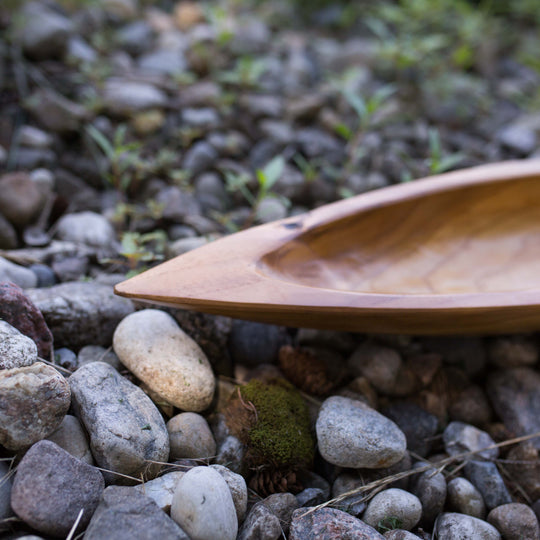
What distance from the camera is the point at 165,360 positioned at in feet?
3.73

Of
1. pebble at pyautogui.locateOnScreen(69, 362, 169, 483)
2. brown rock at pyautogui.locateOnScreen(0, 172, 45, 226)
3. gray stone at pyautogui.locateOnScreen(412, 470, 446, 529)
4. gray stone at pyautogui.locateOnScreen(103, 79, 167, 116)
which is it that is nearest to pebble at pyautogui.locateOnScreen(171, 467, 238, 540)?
pebble at pyautogui.locateOnScreen(69, 362, 169, 483)

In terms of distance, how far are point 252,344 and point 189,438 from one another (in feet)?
1.11

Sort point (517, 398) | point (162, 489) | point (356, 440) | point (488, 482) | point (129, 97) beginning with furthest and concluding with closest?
point (129, 97) < point (517, 398) < point (488, 482) < point (356, 440) < point (162, 489)

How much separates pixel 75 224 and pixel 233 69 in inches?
53.4

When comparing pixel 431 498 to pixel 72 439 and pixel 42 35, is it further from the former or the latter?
pixel 42 35

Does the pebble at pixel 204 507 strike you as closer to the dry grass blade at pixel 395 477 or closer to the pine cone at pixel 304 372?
the dry grass blade at pixel 395 477

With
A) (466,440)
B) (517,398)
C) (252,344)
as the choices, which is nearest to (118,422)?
(252,344)

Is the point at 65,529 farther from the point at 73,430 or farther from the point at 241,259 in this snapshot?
the point at 241,259

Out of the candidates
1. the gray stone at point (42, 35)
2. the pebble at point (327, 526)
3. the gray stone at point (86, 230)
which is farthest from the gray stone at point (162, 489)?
the gray stone at point (42, 35)

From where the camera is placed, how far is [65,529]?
0.84m

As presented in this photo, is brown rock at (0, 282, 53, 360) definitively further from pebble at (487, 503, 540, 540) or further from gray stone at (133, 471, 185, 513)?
pebble at (487, 503, 540, 540)

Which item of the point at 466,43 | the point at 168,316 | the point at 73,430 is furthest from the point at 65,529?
the point at 466,43

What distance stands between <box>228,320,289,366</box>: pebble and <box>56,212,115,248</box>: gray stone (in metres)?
0.60

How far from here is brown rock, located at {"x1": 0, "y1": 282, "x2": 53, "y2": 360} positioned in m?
1.05
